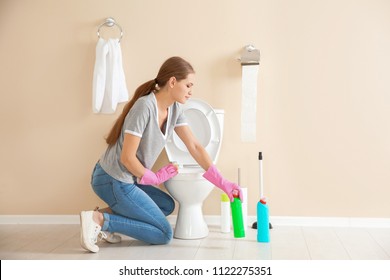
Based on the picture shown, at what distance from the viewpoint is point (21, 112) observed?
10.6 feet

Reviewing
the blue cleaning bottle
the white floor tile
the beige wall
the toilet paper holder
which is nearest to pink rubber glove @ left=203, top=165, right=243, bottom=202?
the blue cleaning bottle

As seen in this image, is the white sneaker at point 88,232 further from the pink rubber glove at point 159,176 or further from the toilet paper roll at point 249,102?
the toilet paper roll at point 249,102

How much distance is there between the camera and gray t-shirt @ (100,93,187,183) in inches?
96.8

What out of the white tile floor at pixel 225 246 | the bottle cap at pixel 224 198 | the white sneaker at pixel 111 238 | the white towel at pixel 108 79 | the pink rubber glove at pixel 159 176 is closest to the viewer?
the white tile floor at pixel 225 246

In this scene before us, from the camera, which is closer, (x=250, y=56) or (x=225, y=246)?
(x=225, y=246)

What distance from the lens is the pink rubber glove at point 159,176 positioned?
2.50m

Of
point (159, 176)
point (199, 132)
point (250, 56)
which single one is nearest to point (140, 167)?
point (159, 176)

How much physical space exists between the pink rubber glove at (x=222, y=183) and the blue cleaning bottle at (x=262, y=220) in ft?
0.38

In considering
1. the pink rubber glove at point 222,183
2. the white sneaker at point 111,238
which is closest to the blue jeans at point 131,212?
the white sneaker at point 111,238

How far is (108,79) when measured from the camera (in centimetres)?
310

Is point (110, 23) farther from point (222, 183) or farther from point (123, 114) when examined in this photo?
point (222, 183)

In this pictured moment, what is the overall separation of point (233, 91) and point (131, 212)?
41.1 inches

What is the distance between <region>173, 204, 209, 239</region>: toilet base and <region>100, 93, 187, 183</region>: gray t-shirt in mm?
355

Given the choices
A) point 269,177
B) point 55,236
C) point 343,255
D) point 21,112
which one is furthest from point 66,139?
point 343,255
